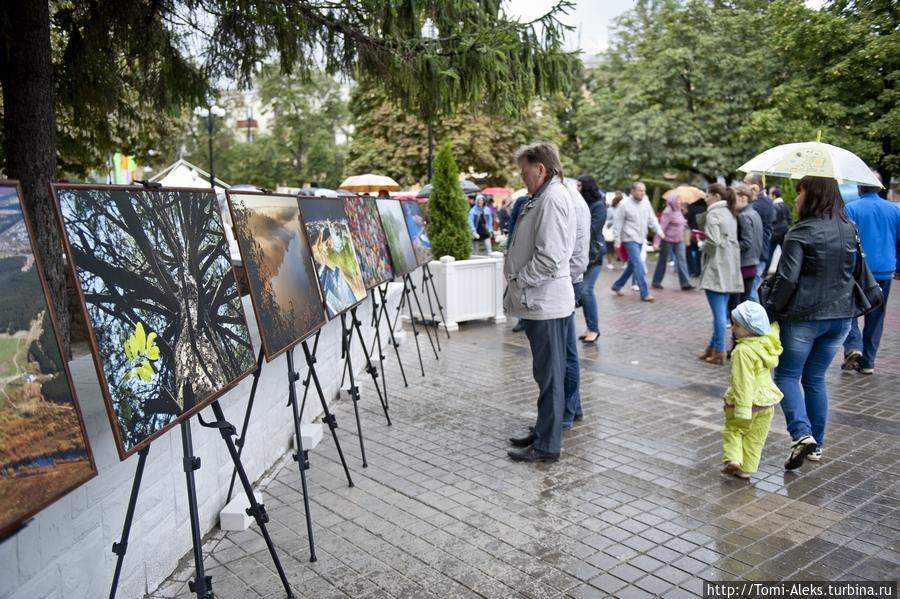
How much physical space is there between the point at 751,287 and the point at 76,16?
7866mm

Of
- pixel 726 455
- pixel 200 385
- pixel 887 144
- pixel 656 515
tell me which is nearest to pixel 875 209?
pixel 726 455

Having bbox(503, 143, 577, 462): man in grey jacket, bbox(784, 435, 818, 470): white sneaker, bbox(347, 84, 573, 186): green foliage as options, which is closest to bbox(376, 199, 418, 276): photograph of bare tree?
bbox(503, 143, 577, 462): man in grey jacket

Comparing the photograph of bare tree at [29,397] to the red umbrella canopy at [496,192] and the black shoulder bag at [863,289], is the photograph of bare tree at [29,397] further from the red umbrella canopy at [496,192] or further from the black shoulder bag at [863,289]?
the red umbrella canopy at [496,192]

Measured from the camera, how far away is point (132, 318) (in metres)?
2.53

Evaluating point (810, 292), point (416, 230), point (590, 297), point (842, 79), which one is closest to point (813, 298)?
point (810, 292)

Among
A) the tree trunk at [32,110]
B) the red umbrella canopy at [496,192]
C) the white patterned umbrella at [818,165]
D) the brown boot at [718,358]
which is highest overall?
the tree trunk at [32,110]

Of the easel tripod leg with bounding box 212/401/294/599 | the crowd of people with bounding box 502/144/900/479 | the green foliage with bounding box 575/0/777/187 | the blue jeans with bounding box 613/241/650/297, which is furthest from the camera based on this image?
the green foliage with bounding box 575/0/777/187

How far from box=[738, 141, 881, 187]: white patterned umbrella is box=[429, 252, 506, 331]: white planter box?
5.38 meters

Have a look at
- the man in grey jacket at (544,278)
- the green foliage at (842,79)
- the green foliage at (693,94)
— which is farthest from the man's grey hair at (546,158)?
the green foliage at (693,94)

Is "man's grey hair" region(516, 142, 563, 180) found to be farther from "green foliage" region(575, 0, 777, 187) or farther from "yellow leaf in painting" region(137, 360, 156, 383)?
"green foliage" region(575, 0, 777, 187)

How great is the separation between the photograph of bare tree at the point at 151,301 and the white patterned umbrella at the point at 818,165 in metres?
4.33

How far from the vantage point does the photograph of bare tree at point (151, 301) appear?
237cm

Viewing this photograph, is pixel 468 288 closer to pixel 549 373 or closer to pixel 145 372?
pixel 549 373

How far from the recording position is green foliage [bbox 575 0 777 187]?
30500 millimetres
